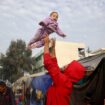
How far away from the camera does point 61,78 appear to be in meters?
4.15

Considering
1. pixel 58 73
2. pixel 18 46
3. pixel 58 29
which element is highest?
pixel 18 46

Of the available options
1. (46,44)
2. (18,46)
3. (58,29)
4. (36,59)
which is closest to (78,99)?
(46,44)

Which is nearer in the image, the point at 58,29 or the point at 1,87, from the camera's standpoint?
the point at 58,29

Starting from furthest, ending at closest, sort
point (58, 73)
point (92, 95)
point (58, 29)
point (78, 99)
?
point (58, 29), point (78, 99), point (58, 73), point (92, 95)

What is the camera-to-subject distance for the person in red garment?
4.12 meters

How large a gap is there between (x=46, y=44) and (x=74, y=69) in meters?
0.48

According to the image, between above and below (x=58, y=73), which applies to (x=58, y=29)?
above

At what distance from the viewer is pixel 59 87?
4.18 meters

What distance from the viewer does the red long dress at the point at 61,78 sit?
4113 millimetres

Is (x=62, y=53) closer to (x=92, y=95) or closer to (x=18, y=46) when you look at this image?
(x=18, y=46)

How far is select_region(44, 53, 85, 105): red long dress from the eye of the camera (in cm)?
411

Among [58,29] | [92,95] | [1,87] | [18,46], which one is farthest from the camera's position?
[18,46]

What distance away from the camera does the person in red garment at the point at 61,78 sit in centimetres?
412

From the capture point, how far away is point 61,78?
415cm
